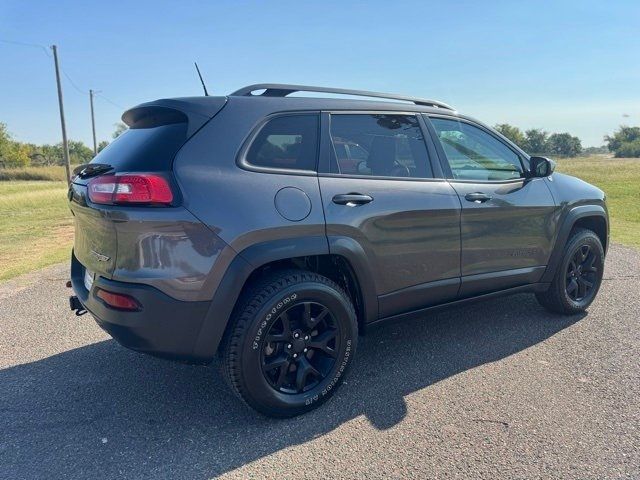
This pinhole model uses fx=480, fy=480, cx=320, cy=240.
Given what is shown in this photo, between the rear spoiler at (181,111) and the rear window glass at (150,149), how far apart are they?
0.04 meters

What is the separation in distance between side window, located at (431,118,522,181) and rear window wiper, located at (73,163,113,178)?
2.28m

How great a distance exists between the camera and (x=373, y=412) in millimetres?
2889

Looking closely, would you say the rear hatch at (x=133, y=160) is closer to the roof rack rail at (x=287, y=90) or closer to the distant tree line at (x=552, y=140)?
the roof rack rail at (x=287, y=90)

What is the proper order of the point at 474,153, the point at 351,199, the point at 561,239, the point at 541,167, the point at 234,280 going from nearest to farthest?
the point at 234,280, the point at 351,199, the point at 474,153, the point at 541,167, the point at 561,239

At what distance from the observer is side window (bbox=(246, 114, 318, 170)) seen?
277 centimetres

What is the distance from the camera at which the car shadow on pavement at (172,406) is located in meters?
2.47

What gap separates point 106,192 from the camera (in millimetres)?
2541

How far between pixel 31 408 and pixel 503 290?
346 centimetres

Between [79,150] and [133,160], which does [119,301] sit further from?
[79,150]

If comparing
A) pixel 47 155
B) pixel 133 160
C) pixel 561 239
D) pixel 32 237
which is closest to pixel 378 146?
pixel 133 160

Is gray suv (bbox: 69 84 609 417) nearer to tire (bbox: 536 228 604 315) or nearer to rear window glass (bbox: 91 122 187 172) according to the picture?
rear window glass (bbox: 91 122 187 172)

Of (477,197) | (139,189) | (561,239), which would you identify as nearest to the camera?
(139,189)

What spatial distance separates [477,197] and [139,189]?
2367mm

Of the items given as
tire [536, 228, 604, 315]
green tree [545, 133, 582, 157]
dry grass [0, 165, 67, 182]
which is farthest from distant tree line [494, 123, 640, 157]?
tire [536, 228, 604, 315]
